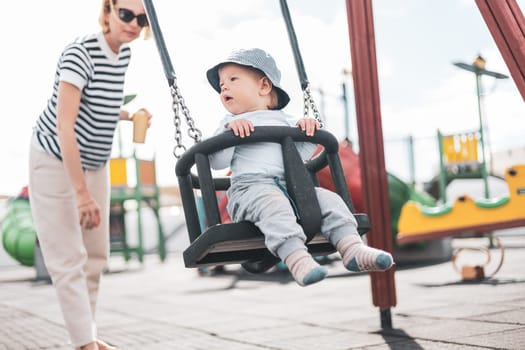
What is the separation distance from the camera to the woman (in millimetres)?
2766

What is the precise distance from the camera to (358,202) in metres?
9.41

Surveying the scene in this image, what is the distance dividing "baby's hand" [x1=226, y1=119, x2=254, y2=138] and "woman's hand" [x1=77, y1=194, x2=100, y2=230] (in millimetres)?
944

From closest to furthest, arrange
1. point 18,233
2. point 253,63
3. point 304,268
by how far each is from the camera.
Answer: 1. point 304,268
2. point 253,63
3. point 18,233

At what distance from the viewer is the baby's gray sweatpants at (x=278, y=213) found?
207cm

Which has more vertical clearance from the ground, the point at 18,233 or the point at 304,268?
the point at 18,233

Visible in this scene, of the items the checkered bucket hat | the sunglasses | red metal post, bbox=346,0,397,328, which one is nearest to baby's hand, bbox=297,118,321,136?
the checkered bucket hat

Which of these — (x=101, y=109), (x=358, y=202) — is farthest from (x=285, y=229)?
(x=358, y=202)

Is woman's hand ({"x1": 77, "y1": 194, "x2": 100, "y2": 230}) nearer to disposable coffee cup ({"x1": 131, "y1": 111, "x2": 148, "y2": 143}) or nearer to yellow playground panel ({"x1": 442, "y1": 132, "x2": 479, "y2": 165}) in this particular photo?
disposable coffee cup ({"x1": 131, "y1": 111, "x2": 148, "y2": 143})

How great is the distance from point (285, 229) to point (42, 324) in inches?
150

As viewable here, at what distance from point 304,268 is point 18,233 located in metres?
13.2

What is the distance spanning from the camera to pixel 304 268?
201cm

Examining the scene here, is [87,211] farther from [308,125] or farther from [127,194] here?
[127,194]

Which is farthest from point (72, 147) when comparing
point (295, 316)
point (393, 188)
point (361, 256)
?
point (393, 188)

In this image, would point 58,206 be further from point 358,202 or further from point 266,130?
point 358,202
